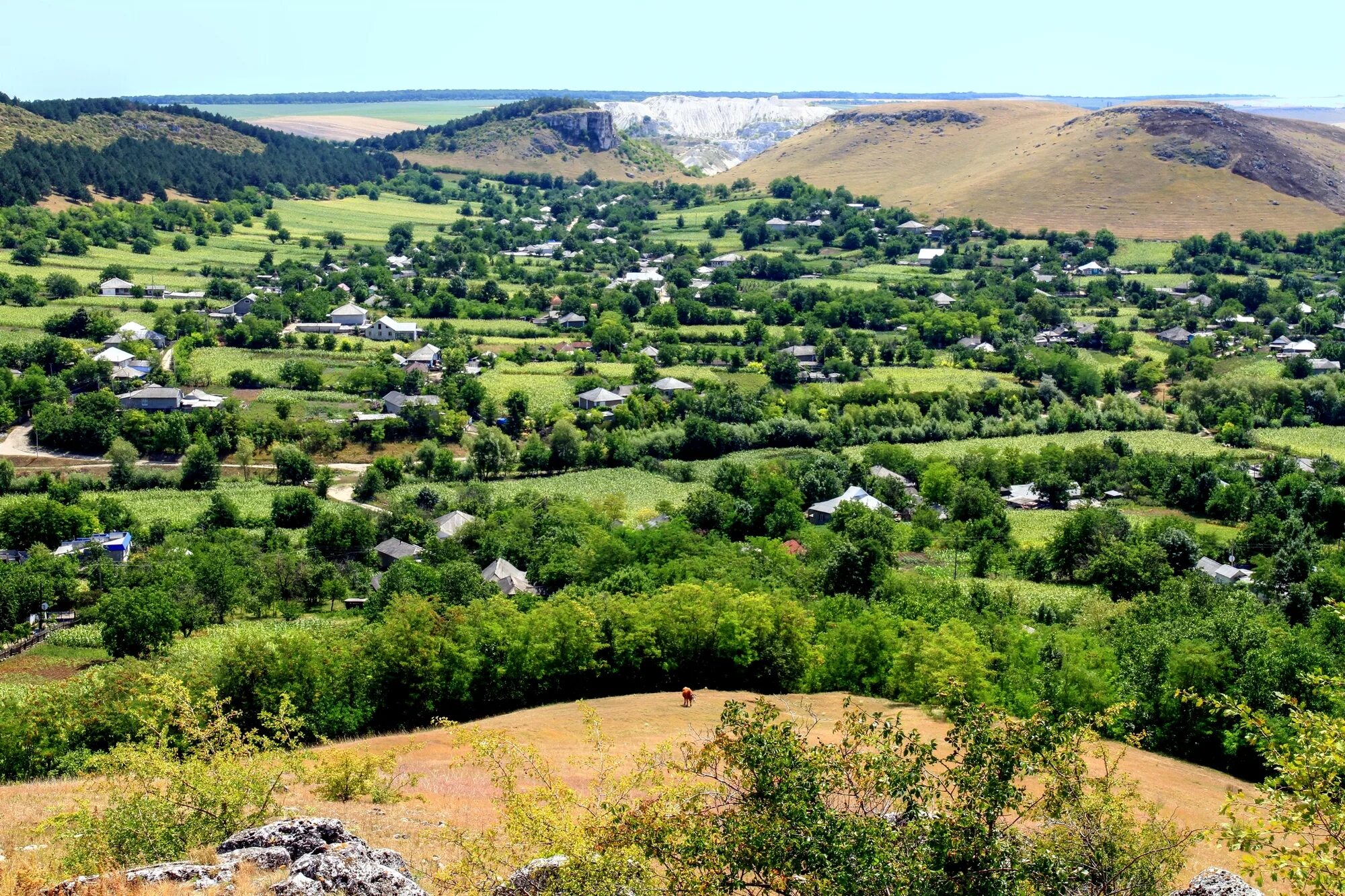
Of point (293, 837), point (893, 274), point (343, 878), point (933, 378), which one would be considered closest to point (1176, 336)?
point (933, 378)

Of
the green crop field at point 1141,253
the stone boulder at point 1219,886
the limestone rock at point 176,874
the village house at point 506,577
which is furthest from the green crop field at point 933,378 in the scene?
the limestone rock at point 176,874

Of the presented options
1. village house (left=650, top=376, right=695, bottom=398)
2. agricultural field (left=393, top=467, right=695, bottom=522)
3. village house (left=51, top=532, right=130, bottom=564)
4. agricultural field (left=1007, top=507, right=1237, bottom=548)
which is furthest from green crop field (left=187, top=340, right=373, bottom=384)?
agricultural field (left=1007, top=507, right=1237, bottom=548)

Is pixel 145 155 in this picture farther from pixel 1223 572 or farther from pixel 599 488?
pixel 1223 572

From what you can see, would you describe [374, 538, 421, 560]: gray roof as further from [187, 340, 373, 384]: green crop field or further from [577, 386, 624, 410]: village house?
[187, 340, 373, 384]: green crop field

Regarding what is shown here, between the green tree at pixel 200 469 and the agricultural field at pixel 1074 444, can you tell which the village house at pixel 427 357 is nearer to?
the green tree at pixel 200 469

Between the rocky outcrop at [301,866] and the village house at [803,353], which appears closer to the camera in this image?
the rocky outcrop at [301,866]
